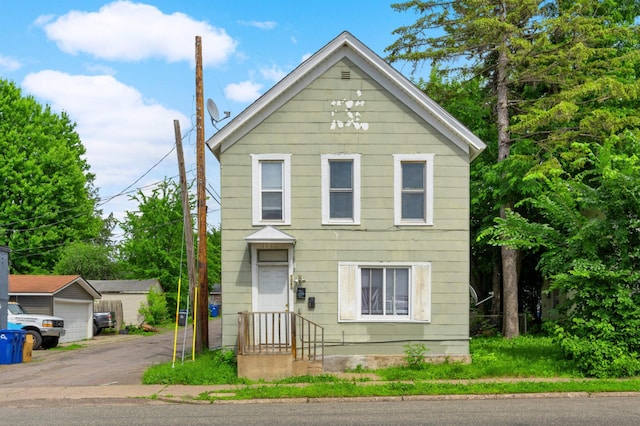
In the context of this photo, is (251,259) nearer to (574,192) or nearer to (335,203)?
(335,203)

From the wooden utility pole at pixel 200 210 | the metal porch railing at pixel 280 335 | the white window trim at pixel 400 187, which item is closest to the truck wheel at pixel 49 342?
the wooden utility pole at pixel 200 210

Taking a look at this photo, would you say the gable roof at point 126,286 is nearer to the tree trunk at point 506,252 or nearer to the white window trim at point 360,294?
the tree trunk at point 506,252

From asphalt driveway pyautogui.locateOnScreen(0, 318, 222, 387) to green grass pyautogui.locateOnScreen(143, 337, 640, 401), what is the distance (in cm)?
104

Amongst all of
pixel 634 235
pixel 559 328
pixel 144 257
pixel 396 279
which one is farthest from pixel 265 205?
pixel 144 257

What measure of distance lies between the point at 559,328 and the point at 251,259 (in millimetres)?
7343

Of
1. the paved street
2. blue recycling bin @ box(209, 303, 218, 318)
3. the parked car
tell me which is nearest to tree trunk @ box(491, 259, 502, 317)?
the paved street

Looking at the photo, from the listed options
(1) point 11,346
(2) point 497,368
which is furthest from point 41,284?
(2) point 497,368

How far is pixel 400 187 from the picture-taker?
1620 centimetres

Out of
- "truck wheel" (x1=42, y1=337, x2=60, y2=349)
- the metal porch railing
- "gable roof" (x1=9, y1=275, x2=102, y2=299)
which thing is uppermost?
"gable roof" (x1=9, y1=275, x2=102, y2=299)

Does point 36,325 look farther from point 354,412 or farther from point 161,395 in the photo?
point 354,412

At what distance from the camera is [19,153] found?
140 ft

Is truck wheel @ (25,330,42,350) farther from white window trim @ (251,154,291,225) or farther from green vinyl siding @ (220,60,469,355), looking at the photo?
white window trim @ (251,154,291,225)

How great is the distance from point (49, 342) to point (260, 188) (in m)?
15.6

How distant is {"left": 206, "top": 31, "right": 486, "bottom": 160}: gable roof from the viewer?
627 inches
